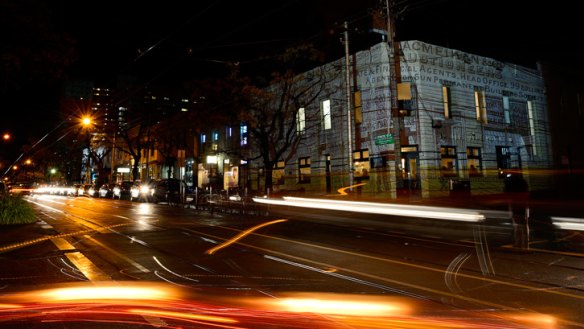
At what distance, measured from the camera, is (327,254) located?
28.8ft

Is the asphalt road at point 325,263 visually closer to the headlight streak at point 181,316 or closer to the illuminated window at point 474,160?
the headlight streak at point 181,316

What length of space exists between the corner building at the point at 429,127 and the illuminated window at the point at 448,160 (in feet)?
0.19

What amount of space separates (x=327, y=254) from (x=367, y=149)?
1652 centimetres

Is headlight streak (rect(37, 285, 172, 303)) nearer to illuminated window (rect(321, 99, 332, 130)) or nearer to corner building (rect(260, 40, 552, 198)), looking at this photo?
corner building (rect(260, 40, 552, 198))

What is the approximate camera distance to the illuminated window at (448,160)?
2366 centimetres

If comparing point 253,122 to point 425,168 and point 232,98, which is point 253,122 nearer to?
point 232,98

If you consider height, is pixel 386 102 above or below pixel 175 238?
above

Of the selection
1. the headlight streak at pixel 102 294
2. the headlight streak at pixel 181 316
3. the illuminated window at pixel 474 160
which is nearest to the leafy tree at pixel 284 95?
the illuminated window at pixel 474 160

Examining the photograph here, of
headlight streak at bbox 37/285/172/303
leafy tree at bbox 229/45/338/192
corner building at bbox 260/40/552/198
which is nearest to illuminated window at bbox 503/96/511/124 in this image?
corner building at bbox 260/40/552/198

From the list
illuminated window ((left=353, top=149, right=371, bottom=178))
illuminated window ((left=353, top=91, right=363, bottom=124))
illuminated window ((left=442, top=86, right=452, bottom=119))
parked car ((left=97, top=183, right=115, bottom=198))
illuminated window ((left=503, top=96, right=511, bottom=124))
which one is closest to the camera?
illuminated window ((left=442, top=86, right=452, bottom=119))

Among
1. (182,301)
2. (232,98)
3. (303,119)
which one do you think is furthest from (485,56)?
(182,301)

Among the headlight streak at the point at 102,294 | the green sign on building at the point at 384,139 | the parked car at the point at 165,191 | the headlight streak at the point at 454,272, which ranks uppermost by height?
the green sign on building at the point at 384,139

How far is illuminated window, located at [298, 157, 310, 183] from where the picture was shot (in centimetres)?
2923

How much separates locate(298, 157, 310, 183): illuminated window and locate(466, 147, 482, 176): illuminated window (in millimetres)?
10301
